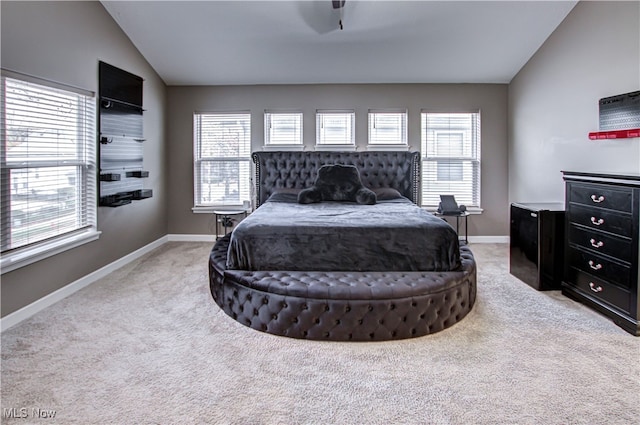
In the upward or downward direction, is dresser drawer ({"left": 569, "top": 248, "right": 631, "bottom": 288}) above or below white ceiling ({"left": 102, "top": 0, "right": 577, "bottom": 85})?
below

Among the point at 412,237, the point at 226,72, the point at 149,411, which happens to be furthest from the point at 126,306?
the point at 226,72

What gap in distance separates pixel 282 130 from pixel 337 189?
1.66 metres

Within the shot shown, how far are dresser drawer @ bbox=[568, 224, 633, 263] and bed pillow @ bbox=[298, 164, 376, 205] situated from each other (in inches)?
84.6

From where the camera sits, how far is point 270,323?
2.98 m

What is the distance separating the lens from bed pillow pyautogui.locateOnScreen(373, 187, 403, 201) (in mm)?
5446

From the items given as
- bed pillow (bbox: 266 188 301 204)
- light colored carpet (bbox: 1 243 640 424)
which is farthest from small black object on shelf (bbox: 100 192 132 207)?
bed pillow (bbox: 266 188 301 204)

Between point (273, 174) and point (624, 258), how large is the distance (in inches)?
171

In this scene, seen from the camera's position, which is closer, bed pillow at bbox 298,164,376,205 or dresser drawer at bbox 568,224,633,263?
dresser drawer at bbox 568,224,633,263

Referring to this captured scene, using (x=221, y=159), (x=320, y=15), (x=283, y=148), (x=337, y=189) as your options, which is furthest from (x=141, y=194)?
(x=320, y=15)

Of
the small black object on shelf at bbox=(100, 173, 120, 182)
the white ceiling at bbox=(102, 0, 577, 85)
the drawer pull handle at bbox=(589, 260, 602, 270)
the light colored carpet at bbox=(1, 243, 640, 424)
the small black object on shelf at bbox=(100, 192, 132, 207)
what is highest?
the white ceiling at bbox=(102, 0, 577, 85)

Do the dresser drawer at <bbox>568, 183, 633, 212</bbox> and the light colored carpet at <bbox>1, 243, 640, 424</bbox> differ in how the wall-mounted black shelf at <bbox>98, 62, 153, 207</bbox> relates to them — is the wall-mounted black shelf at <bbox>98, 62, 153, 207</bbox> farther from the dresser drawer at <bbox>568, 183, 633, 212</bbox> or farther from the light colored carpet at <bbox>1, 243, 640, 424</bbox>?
the dresser drawer at <bbox>568, 183, 633, 212</bbox>

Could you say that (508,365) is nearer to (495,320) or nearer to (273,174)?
(495,320)

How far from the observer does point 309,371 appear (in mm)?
2467

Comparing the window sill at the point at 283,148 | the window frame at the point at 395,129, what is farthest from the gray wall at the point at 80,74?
the window frame at the point at 395,129
